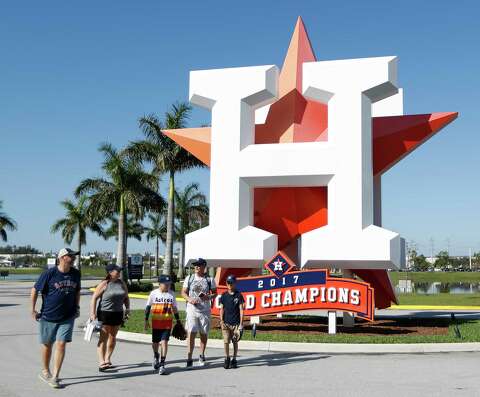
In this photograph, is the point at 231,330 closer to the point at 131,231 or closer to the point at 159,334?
the point at 159,334

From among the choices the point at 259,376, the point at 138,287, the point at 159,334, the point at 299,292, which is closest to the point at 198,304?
the point at 159,334

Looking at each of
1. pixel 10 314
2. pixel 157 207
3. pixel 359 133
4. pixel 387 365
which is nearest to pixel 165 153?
pixel 157 207

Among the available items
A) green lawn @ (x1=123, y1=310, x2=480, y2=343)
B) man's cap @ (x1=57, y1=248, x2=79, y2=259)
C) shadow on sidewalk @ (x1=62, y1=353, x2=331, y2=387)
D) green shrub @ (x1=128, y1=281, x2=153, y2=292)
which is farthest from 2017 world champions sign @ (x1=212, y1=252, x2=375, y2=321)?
green shrub @ (x1=128, y1=281, x2=153, y2=292)

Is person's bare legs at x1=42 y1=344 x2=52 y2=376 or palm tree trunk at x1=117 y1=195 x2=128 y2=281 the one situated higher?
palm tree trunk at x1=117 y1=195 x2=128 y2=281

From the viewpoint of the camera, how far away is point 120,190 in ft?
113

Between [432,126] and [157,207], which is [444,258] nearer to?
[157,207]

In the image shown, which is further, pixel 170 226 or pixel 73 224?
pixel 73 224

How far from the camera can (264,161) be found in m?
14.7

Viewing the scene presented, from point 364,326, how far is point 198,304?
302 inches

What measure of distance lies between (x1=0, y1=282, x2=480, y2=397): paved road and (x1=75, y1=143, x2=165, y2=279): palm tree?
22927 mm

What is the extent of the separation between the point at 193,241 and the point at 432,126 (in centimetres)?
711

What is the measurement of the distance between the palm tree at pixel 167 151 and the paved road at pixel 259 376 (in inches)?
871

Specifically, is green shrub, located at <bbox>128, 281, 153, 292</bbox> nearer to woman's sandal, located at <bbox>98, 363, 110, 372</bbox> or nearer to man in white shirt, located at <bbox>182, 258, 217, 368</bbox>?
man in white shirt, located at <bbox>182, 258, 217, 368</bbox>

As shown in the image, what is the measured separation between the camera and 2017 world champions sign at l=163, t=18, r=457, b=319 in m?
13.7
